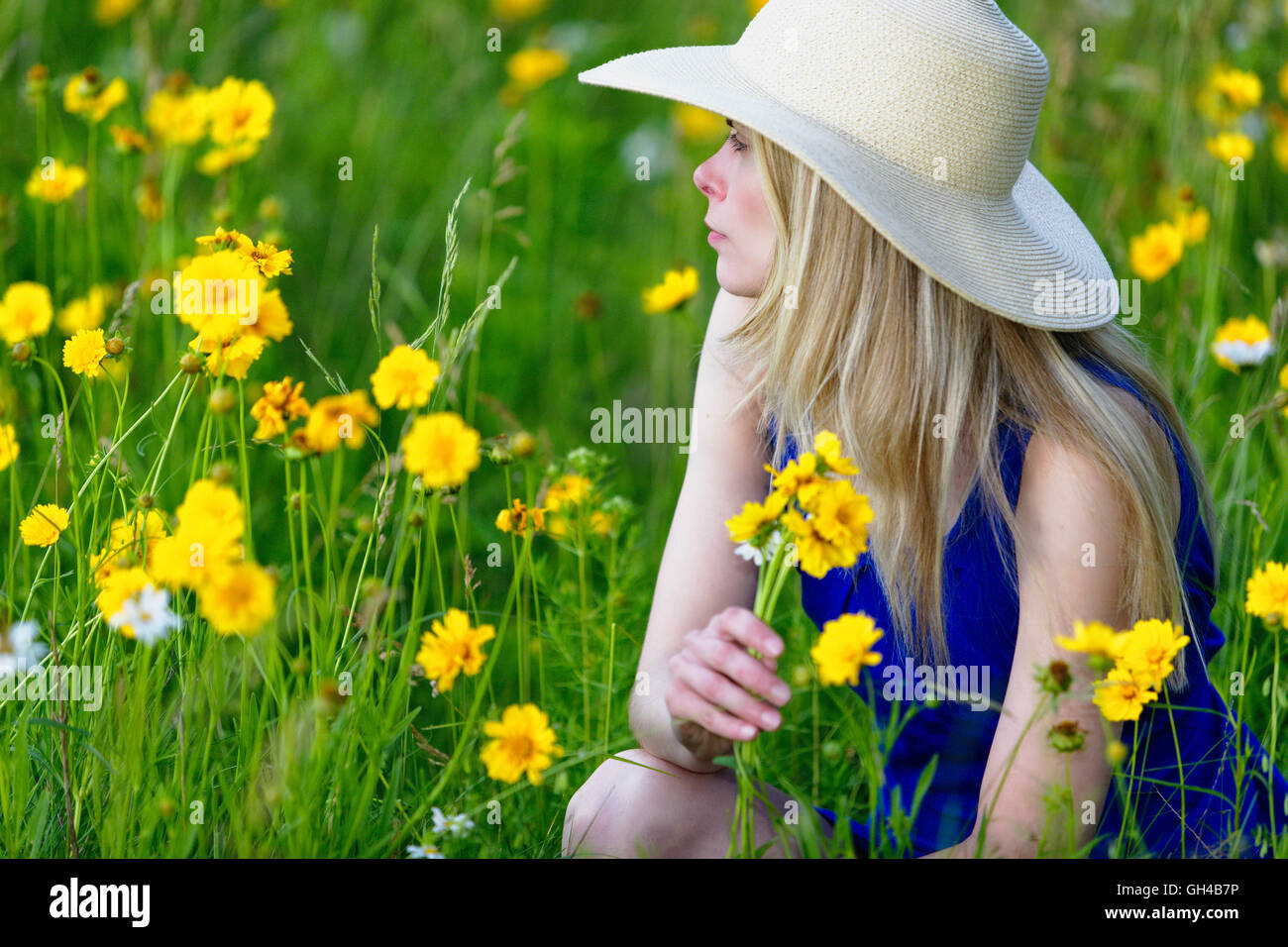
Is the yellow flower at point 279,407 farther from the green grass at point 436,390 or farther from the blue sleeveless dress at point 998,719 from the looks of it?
the blue sleeveless dress at point 998,719

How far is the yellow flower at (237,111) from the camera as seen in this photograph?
1560 mm

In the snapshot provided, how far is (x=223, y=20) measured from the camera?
9.39ft

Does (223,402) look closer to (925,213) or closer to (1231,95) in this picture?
(925,213)

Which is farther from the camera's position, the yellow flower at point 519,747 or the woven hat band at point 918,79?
the woven hat band at point 918,79

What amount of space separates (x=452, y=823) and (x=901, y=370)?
62cm

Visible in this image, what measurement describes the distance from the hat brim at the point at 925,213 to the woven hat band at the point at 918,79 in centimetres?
2

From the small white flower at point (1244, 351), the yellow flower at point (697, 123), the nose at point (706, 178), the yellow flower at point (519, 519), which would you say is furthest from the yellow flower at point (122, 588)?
the yellow flower at point (697, 123)

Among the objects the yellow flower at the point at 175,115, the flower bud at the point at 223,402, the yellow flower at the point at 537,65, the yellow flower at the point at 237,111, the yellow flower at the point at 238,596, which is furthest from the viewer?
the yellow flower at the point at 537,65

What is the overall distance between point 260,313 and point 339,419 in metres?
0.15

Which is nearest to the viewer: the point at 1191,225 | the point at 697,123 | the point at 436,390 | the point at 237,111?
the point at 436,390

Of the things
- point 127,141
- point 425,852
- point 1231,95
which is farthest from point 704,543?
point 1231,95

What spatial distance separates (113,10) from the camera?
2758mm

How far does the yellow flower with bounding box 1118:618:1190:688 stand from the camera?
102 centimetres
